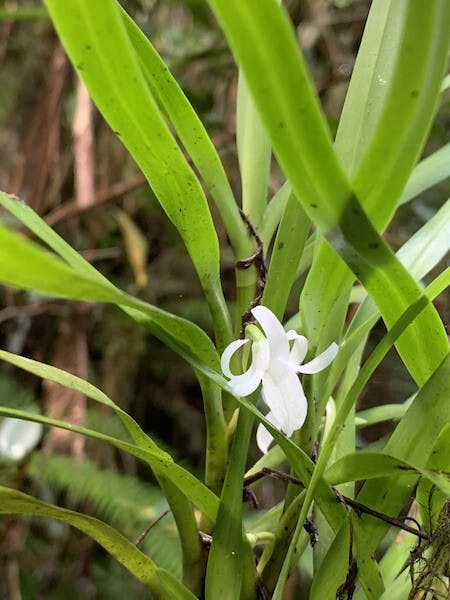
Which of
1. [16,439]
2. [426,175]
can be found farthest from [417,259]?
[16,439]

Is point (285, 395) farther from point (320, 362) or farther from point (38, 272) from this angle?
point (38, 272)

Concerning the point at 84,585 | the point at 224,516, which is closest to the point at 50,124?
the point at 84,585

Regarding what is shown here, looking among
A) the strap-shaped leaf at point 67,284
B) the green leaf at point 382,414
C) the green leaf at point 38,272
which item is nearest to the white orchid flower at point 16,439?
the green leaf at point 382,414

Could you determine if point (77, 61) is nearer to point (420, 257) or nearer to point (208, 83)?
point (420, 257)

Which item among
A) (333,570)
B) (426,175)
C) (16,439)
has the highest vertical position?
(16,439)

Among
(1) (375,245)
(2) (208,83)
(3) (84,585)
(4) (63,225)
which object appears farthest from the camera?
(2) (208,83)

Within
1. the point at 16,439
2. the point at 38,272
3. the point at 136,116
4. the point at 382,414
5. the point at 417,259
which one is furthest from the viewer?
the point at 16,439

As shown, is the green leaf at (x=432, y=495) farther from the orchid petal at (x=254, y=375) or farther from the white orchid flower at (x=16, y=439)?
the white orchid flower at (x=16, y=439)
